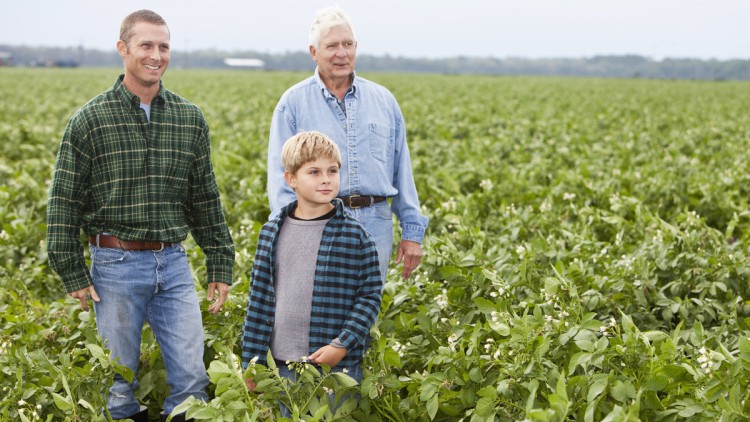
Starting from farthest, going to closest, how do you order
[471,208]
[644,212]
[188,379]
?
[471,208], [644,212], [188,379]

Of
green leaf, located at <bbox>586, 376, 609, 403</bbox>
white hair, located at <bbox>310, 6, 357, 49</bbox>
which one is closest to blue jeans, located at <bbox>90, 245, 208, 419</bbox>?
white hair, located at <bbox>310, 6, 357, 49</bbox>

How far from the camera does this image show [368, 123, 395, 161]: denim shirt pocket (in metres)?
3.50

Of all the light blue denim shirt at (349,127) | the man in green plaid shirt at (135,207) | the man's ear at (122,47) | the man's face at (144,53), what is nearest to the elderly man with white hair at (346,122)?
the light blue denim shirt at (349,127)

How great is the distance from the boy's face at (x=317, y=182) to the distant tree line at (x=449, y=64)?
14290cm

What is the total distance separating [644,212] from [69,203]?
4894 mm

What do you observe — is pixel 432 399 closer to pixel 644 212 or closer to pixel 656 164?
A: pixel 644 212

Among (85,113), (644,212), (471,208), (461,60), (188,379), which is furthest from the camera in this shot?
(461,60)

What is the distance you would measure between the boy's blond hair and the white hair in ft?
2.32

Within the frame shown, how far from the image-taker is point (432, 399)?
9.40 feet

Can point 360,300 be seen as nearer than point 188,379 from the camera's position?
Yes

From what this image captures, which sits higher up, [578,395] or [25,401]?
[578,395]

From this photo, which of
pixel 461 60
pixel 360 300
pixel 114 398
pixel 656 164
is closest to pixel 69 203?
pixel 114 398

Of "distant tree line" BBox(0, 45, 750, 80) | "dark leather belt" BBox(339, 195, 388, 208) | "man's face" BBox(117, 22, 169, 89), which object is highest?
"man's face" BBox(117, 22, 169, 89)

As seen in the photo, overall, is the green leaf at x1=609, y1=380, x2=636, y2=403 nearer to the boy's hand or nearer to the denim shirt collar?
the boy's hand
